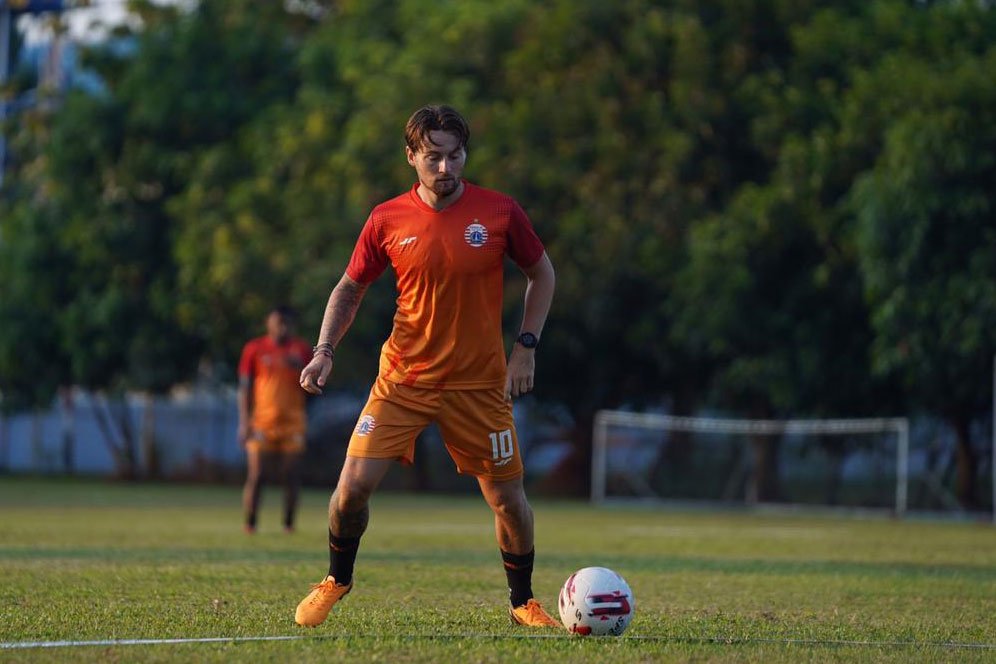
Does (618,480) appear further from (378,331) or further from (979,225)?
(979,225)

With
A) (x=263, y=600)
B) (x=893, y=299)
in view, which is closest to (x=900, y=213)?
(x=893, y=299)

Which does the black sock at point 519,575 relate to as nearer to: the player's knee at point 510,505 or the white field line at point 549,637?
the player's knee at point 510,505

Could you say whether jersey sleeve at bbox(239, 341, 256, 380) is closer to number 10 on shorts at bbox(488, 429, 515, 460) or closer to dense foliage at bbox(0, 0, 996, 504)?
number 10 on shorts at bbox(488, 429, 515, 460)

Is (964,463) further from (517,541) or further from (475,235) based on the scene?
(475,235)

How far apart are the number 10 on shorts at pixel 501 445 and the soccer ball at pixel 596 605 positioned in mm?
666

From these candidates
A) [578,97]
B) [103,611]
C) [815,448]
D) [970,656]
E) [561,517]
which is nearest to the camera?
[970,656]

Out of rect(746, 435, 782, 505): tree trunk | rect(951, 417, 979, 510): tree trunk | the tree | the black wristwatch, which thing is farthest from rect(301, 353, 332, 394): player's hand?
rect(746, 435, 782, 505): tree trunk

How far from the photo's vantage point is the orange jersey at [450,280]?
8188 millimetres

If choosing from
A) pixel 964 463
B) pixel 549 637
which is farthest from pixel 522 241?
pixel 964 463

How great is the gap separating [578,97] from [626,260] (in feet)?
10.2

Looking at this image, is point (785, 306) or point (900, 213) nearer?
point (900, 213)

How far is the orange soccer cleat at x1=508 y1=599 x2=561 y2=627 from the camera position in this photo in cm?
843

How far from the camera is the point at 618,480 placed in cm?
3259

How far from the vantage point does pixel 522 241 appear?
27.3 feet
